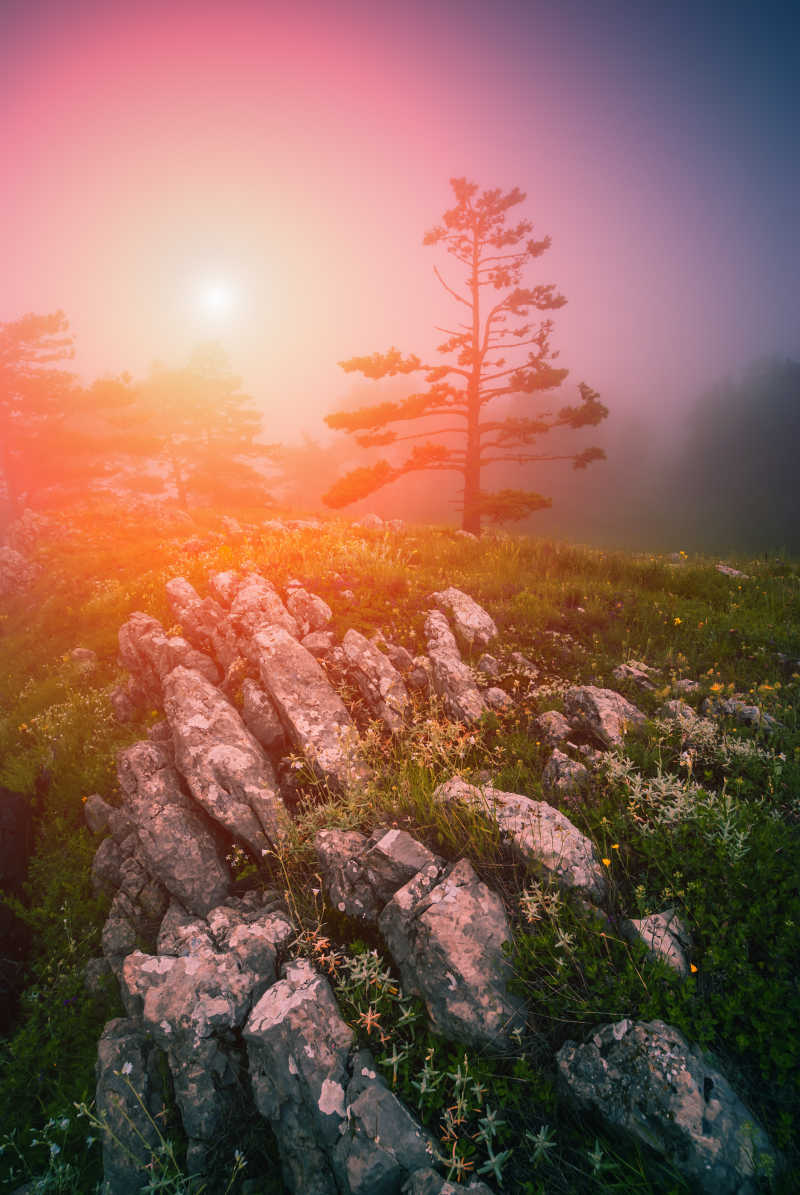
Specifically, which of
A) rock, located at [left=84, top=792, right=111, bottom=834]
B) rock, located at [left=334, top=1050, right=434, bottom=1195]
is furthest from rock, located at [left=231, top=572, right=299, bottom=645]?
rock, located at [left=334, top=1050, right=434, bottom=1195]

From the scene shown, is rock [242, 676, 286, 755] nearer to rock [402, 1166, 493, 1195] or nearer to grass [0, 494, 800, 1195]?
grass [0, 494, 800, 1195]

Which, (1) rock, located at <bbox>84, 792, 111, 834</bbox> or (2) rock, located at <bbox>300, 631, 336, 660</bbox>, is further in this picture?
(2) rock, located at <bbox>300, 631, 336, 660</bbox>

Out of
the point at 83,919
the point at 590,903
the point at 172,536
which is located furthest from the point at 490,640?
the point at 172,536

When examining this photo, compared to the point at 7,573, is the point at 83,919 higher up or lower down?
lower down

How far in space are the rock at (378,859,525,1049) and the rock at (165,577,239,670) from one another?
5.01 meters

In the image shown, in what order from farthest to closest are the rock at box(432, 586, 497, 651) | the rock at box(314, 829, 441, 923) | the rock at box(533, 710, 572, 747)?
the rock at box(432, 586, 497, 651), the rock at box(533, 710, 572, 747), the rock at box(314, 829, 441, 923)

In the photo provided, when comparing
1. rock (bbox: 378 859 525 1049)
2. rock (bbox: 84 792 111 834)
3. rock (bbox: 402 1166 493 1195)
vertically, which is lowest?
rock (bbox: 84 792 111 834)

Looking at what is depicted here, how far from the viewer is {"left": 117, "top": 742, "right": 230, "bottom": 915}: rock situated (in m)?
5.06

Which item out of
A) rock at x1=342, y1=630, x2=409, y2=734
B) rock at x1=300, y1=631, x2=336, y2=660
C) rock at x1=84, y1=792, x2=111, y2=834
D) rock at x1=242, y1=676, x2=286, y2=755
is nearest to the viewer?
rock at x1=342, y1=630, x2=409, y2=734

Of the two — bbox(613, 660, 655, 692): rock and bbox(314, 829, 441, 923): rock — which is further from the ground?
bbox(613, 660, 655, 692): rock

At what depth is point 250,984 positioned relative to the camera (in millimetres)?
3695

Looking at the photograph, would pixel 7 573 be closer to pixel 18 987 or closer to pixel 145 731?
pixel 145 731

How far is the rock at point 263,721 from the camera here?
636 centimetres

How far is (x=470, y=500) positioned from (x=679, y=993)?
610 inches
